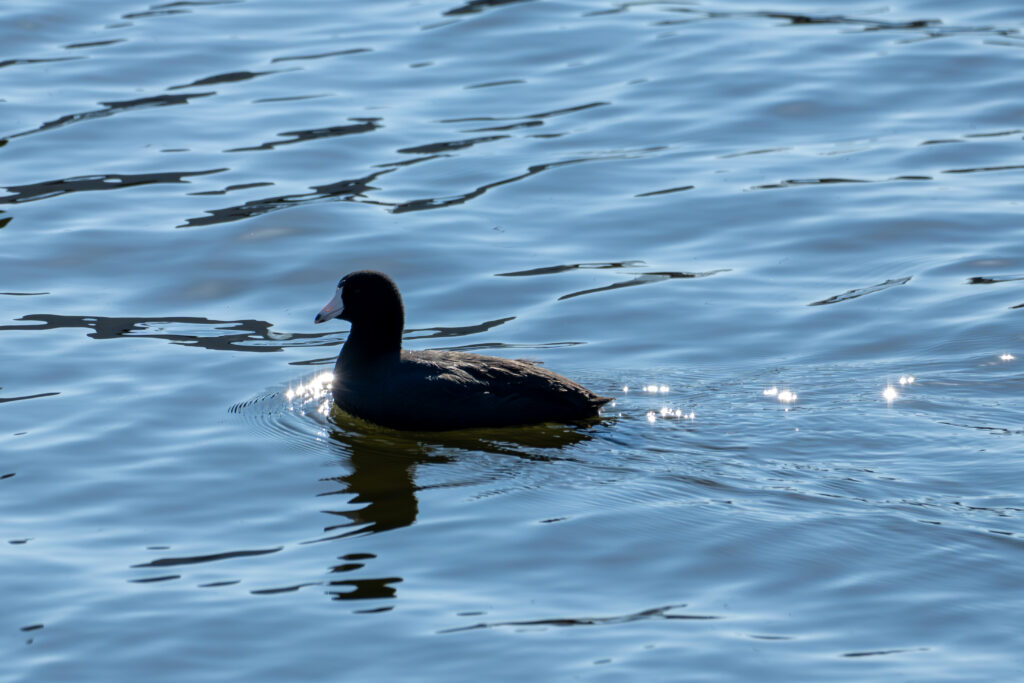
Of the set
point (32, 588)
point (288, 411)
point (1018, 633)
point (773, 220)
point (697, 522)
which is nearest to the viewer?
point (1018, 633)

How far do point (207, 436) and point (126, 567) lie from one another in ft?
6.78

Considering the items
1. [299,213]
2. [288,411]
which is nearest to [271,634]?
[288,411]

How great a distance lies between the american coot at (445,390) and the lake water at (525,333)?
19cm

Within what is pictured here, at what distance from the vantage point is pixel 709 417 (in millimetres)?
9797

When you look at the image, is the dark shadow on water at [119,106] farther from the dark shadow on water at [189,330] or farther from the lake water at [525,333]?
the dark shadow on water at [189,330]

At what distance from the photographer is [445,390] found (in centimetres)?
968

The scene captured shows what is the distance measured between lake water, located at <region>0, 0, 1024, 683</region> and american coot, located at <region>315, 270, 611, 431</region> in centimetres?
19

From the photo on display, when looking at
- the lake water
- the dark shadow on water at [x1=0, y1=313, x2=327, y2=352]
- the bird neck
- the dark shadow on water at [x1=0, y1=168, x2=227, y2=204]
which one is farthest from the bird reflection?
the dark shadow on water at [x1=0, y1=168, x2=227, y2=204]

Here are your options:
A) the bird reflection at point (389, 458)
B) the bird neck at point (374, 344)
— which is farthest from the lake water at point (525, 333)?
the bird neck at point (374, 344)

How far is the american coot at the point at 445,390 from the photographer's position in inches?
381

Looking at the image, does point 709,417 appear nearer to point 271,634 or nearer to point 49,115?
point 271,634

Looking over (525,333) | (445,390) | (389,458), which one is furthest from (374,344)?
(525,333)

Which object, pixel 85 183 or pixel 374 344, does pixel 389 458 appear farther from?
pixel 85 183

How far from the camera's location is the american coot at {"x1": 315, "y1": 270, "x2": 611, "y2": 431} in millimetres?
9672
